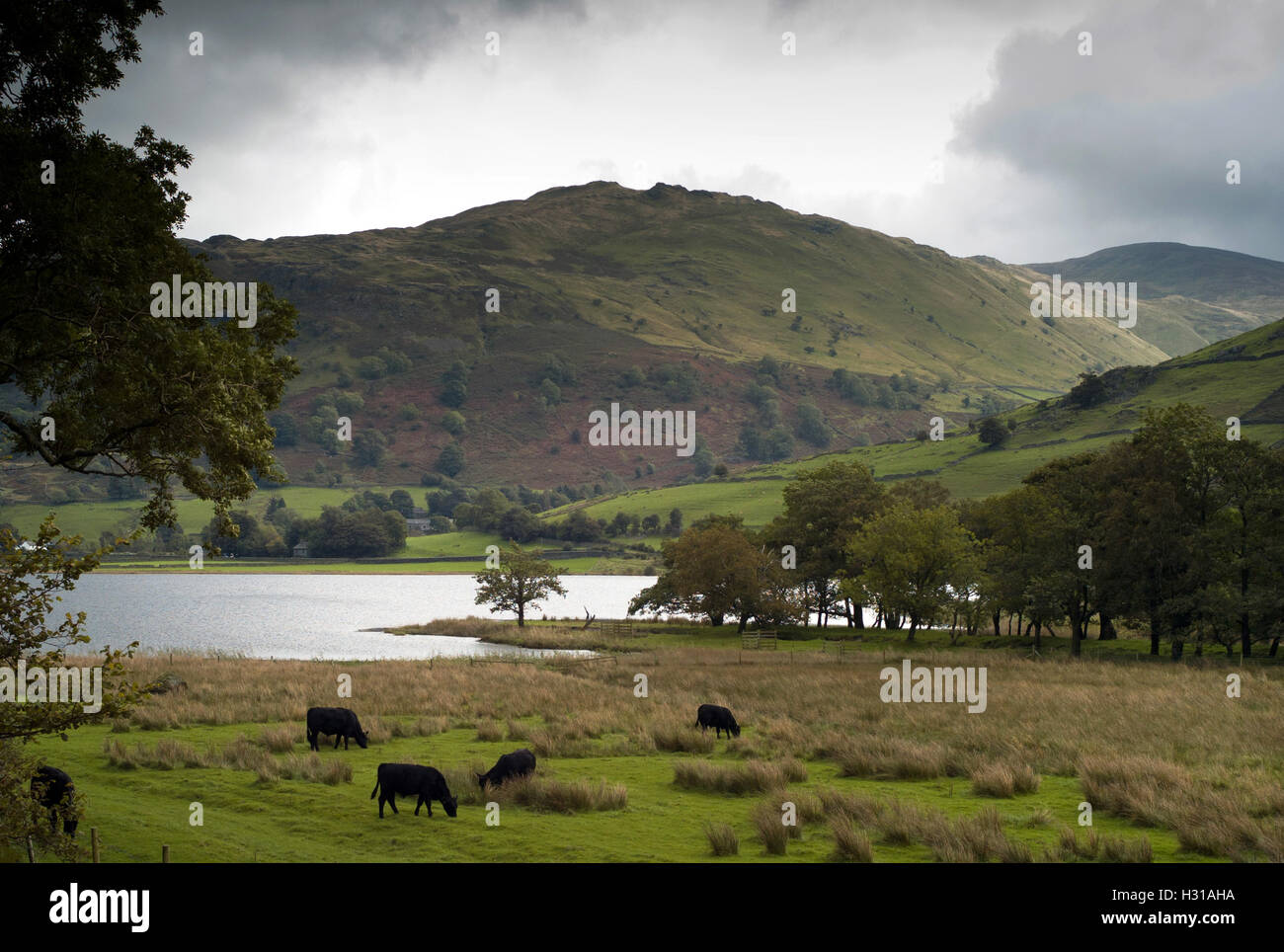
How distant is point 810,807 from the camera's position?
17.0 metres

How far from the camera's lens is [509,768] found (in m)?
19.3

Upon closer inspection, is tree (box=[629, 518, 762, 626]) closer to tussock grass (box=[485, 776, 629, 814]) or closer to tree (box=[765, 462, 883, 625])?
tree (box=[765, 462, 883, 625])

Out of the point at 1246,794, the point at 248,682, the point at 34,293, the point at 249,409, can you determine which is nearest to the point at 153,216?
the point at 34,293

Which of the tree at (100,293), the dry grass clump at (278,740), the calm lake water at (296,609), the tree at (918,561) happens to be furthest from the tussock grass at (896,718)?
the calm lake water at (296,609)

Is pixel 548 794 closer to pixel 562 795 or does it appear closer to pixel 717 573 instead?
pixel 562 795

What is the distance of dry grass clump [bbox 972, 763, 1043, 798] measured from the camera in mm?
19109

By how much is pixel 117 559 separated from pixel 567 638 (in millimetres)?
156133

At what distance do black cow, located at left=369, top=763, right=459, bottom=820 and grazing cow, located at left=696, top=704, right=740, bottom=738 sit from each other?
1123cm

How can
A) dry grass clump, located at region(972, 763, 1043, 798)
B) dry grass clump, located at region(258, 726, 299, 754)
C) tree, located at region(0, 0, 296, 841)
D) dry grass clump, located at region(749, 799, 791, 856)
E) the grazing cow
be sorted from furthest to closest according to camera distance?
the grazing cow → dry grass clump, located at region(258, 726, 299, 754) → dry grass clump, located at region(972, 763, 1043, 798) → tree, located at region(0, 0, 296, 841) → dry grass clump, located at region(749, 799, 791, 856)

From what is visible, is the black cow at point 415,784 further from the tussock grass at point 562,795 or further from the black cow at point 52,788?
the black cow at point 52,788

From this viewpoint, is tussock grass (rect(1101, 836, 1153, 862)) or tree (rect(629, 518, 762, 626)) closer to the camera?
tussock grass (rect(1101, 836, 1153, 862))

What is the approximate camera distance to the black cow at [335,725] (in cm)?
2378

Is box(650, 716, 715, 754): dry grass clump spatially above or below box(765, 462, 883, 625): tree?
below

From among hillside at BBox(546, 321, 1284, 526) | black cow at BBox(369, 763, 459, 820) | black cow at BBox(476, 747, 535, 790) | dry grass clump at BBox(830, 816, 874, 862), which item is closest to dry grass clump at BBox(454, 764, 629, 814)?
black cow at BBox(476, 747, 535, 790)
